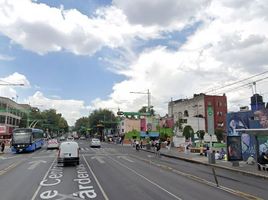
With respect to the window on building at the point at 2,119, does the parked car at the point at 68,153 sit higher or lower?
lower

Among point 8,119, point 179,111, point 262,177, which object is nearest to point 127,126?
point 179,111

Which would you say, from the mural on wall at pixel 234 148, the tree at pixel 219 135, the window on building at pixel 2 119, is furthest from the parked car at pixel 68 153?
the window on building at pixel 2 119

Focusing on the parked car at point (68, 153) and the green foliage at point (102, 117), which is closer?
the parked car at point (68, 153)

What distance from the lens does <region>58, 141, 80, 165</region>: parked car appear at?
28953 millimetres

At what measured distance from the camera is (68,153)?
95.5 feet

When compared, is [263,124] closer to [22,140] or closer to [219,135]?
[22,140]

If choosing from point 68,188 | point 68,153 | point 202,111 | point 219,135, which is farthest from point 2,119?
point 68,188

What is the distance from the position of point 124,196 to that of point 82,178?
6.73 m

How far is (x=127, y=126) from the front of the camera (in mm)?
136500

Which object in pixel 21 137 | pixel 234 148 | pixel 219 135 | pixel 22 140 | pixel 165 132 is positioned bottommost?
pixel 234 148

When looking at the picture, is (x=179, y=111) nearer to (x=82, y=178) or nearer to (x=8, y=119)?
(x=8, y=119)

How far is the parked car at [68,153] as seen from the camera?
1140 inches

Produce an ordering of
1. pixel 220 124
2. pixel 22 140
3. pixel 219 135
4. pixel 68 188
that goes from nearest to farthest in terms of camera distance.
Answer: pixel 68 188 < pixel 22 140 < pixel 219 135 < pixel 220 124

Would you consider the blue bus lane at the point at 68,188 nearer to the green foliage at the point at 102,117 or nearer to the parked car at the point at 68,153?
the parked car at the point at 68,153
